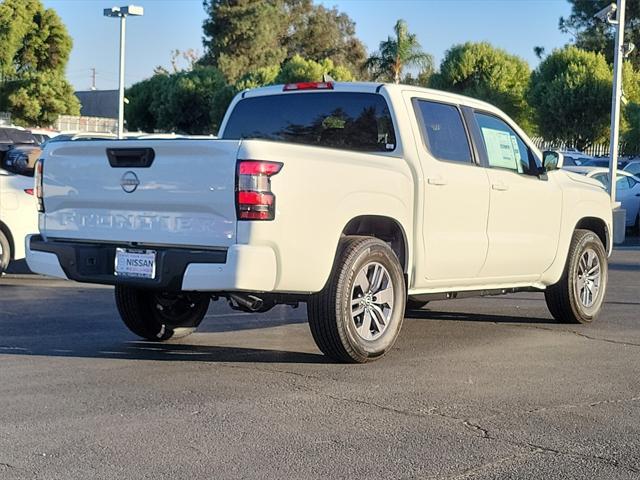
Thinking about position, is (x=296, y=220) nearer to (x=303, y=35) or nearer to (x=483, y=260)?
(x=483, y=260)

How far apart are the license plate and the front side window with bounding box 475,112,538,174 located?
3.25 metres

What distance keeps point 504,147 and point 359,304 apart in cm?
245

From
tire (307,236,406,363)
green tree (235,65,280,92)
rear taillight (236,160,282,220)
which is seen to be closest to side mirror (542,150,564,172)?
tire (307,236,406,363)

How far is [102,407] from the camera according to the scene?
18.5ft

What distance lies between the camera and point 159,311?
7.98 meters

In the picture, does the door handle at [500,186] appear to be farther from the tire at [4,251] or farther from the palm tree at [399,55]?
the palm tree at [399,55]

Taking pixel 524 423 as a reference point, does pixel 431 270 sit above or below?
above

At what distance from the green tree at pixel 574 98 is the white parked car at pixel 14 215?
36.9 metres

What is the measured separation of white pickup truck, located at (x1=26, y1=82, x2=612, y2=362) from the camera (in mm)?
6258

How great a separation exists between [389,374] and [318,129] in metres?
2.27

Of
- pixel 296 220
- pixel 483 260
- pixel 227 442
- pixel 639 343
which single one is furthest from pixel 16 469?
pixel 639 343

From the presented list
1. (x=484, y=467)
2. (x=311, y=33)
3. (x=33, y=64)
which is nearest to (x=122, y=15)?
(x=484, y=467)

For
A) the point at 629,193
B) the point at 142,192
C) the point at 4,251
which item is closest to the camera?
the point at 142,192

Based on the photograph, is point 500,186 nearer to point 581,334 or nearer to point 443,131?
point 443,131
